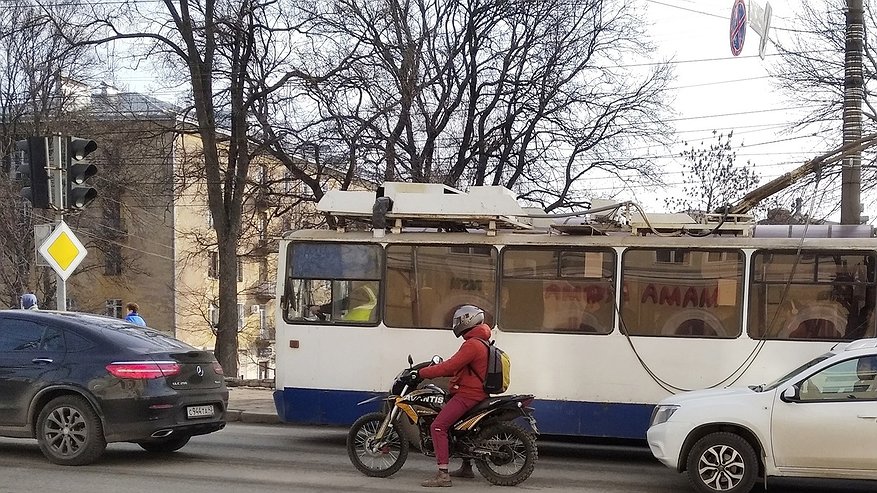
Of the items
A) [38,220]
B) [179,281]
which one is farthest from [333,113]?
[179,281]

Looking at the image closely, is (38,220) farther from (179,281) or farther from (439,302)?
(439,302)

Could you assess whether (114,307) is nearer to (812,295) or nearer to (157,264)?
(157,264)

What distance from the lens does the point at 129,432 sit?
9.37 metres

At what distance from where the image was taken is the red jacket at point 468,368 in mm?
8906

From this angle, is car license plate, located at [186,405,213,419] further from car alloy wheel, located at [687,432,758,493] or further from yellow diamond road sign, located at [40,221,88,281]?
car alloy wheel, located at [687,432,758,493]

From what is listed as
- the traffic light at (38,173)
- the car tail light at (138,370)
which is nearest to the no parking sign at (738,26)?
the traffic light at (38,173)

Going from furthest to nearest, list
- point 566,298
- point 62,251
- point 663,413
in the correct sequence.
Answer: point 62,251 < point 566,298 < point 663,413

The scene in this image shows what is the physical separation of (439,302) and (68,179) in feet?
18.7

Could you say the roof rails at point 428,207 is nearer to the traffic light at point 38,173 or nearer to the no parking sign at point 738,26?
the traffic light at point 38,173

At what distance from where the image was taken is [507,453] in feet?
30.0

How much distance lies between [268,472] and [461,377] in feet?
7.74

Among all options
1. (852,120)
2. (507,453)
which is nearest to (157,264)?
(852,120)

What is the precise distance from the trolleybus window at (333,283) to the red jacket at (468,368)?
9.62 ft

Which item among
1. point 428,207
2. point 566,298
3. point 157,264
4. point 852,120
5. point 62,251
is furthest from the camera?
point 157,264
